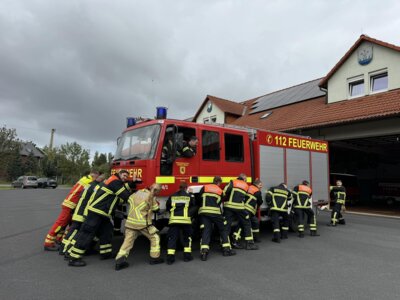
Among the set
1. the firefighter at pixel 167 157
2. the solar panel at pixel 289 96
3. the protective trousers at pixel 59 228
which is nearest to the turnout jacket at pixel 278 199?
the firefighter at pixel 167 157

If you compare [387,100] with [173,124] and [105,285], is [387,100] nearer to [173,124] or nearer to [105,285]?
[173,124]

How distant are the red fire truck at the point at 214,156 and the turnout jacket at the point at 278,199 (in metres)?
0.35

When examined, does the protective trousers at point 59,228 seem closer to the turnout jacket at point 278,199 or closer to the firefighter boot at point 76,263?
the firefighter boot at point 76,263

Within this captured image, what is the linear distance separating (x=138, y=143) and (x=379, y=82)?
12.4 m

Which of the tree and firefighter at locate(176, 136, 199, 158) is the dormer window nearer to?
firefighter at locate(176, 136, 199, 158)

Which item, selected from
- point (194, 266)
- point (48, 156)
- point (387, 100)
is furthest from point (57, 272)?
point (48, 156)

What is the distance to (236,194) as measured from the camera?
5965mm

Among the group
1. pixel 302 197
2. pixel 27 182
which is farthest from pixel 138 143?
pixel 27 182

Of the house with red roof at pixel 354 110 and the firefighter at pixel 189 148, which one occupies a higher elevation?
the house with red roof at pixel 354 110

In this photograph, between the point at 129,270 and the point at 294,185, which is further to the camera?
the point at 294,185

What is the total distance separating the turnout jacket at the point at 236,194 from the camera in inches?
234

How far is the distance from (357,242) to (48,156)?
51514 mm

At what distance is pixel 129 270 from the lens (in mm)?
4648

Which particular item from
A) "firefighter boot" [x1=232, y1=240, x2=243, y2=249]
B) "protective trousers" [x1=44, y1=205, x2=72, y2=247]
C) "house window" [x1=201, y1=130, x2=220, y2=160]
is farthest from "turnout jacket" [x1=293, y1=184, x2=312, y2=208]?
"protective trousers" [x1=44, y1=205, x2=72, y2=247]
